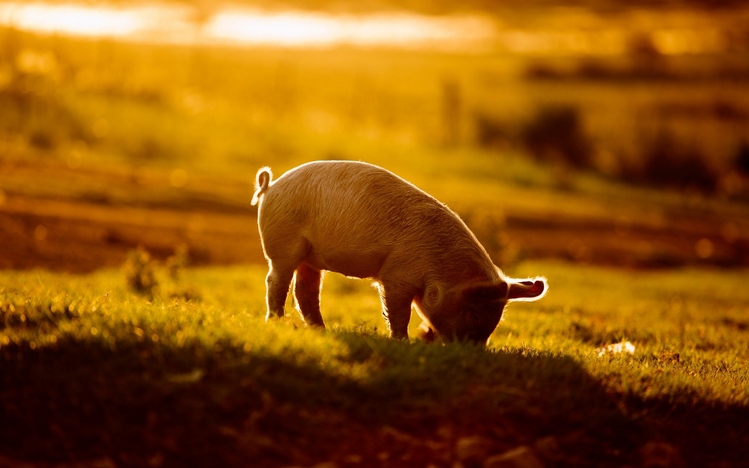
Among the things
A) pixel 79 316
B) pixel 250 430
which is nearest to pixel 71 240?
pixel 79 316

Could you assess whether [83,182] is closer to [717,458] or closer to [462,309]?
[462,309]

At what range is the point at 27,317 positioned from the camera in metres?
6.05

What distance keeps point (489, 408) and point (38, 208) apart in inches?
421

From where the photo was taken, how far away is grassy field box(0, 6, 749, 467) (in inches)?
205

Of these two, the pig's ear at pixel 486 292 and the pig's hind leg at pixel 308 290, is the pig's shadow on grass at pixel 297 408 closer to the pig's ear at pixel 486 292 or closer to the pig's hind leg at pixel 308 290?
the pig's ear at pixel 486 292

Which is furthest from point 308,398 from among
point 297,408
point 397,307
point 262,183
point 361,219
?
point 262,183

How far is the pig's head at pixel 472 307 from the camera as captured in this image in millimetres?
6414

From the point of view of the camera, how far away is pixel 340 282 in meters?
13.4

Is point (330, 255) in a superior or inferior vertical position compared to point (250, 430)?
superior

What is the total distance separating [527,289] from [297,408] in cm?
204

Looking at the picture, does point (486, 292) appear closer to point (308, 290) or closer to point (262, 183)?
point (308, 290)

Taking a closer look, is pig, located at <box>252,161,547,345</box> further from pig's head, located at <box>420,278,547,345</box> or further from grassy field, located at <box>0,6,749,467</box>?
grassy field, located at <box>0,6,749,467</box>

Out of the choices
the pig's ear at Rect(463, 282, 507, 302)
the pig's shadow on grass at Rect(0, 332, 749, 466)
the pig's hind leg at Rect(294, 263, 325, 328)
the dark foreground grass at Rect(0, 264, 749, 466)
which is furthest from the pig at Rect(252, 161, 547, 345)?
the pig's shadow on grass at Rect(0, 332, 749, 466)

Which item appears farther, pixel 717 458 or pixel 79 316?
pixel 79 316
